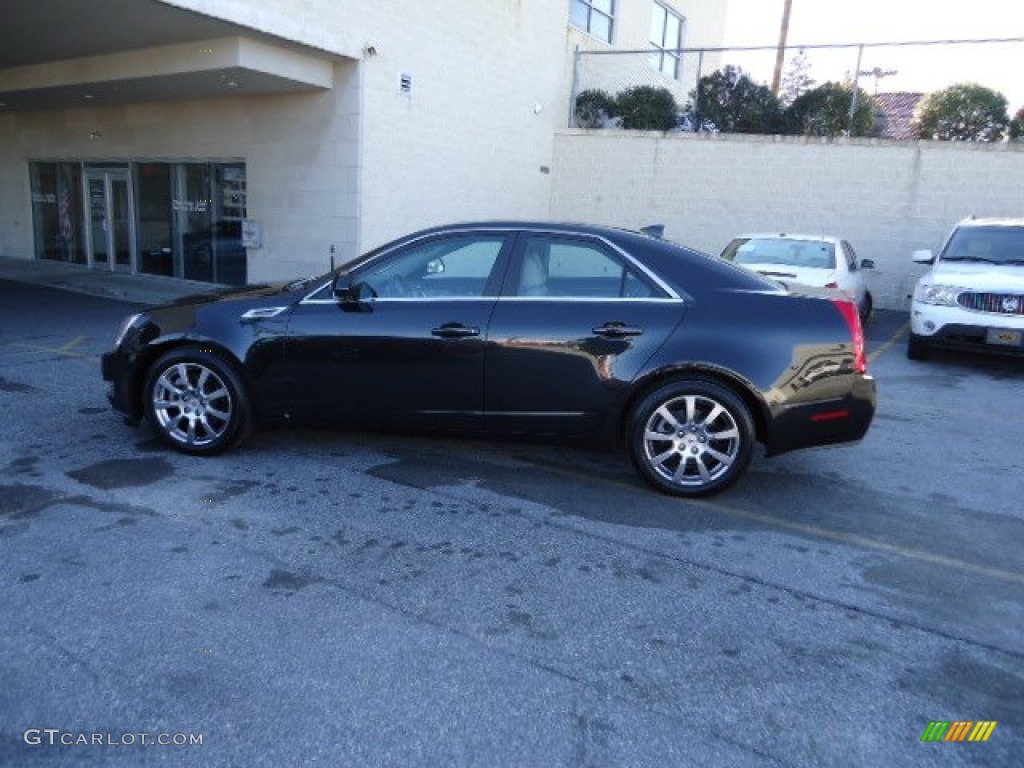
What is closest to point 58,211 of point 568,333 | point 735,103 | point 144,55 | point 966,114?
point 144,55

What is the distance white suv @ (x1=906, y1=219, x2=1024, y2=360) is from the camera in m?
8.82

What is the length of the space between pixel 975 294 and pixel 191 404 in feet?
27.3

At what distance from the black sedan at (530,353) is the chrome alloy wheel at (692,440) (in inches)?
0.4

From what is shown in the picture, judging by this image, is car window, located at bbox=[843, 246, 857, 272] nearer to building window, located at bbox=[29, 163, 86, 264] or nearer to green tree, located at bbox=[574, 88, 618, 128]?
green tree, located at bbox=[574, 88, 618, 128]

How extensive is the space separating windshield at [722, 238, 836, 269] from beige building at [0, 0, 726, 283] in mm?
5706

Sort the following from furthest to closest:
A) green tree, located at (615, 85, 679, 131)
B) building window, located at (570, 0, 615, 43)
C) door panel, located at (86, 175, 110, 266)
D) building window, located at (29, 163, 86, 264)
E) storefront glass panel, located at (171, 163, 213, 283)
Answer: building window, located at (570, 0, 615, 43), green tree, located at (615, 85, 679, 131), building window, located at (29, 163, 86, 264), door panel, located at (86, 175, 110, 266), storefront glass panel, located at (171, 163, 213, 283)

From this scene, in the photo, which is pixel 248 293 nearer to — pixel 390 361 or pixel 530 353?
pixel 390 361

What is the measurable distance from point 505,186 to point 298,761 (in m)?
14.7

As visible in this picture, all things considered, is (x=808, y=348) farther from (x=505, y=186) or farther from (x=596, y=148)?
(x=596, y=148)

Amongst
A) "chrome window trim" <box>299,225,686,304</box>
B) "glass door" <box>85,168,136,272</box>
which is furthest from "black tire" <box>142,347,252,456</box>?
"glass door" <box>85,168,136,272</box>

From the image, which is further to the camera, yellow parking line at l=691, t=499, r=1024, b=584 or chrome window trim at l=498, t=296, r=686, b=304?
chrome window trim at l=498, t=296, r=686, b=304

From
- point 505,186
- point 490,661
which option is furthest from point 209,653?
point 505,186

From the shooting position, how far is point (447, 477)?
4.99 meters

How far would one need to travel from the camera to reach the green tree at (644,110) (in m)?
17.9
